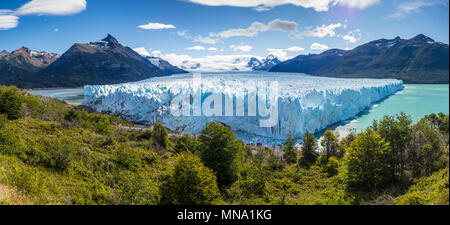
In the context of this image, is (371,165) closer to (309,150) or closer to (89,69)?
(309,150)

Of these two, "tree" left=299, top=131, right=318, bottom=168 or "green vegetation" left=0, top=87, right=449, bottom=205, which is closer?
"green vegetation" left=0, top=87, right=449, bottom=205

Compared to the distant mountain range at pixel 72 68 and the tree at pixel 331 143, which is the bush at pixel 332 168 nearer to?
the tree at pixel 331 143

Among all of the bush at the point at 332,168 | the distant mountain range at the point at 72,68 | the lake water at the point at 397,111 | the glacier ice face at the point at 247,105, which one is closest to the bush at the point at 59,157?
the bush at the point at 332,168

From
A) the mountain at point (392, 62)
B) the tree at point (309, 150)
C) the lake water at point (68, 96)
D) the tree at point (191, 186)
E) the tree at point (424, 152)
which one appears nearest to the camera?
the tree at point (191, 186)

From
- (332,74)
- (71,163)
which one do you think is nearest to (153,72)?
(332,74)

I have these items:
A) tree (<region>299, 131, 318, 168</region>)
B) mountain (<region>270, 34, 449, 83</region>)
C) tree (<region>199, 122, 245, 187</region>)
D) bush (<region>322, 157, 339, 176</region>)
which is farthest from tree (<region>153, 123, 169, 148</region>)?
mountain (<region>270, 34, 449, 83</region>)

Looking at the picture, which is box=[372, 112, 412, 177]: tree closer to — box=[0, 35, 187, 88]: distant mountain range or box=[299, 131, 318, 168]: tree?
box=[299, 131, 318, 168]: tree
